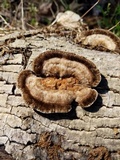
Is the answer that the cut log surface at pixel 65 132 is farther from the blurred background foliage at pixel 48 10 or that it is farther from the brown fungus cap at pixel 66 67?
the blurred background foliage at pixel 48 10

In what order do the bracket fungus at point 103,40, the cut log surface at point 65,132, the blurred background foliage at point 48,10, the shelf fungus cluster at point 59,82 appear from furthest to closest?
the blurred background foliage at point 48,10
the bracket fungus at point 103,40
the cut log surface at point 65,132
the shelf fungus cluster at point 59,82

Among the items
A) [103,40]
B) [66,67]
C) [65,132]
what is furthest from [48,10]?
[65,132]

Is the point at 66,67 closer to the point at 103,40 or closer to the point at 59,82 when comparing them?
the point at 59,82

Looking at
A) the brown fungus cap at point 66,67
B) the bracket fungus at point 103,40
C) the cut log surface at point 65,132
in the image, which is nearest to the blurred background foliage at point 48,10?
the bracket fungus at point 103,40

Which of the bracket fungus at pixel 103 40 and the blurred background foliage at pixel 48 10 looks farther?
the blurred background foliage at pixel 48 10

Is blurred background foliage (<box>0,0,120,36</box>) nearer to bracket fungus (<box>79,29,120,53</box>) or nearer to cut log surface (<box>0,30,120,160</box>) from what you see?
bracket fungus (<box>79,29,120,53</box>)

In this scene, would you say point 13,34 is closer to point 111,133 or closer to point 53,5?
point 111,133

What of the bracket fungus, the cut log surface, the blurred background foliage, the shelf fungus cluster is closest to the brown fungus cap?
the shelf fungus cluster
